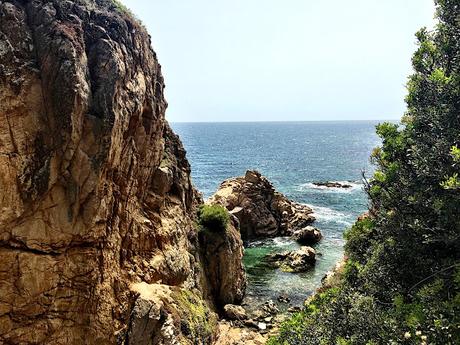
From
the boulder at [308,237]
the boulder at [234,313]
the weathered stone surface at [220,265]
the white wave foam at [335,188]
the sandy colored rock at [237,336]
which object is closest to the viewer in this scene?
the sandy colored rock at [237,336]

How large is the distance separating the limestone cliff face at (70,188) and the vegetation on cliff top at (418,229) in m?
11.1

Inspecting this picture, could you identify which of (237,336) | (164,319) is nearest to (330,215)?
(237,336)

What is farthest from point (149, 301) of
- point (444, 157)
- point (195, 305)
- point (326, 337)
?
point (444, 157)

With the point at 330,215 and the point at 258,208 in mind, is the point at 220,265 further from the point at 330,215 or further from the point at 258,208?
the point at 330,215

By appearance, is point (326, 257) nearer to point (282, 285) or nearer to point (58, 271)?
point (282, 285)

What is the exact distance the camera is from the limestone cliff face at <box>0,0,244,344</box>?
1884 centimetres

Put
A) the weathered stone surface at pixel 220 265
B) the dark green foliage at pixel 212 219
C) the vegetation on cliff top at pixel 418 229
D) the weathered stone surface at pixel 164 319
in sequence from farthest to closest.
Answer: the dark green foliage at pixel 212 219, the weathered stone surface at pixel 220 265, the weathered stone surface at pixel 164 319, the vegetation on cliff top at pixel 418 229

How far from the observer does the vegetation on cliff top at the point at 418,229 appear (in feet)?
35.7

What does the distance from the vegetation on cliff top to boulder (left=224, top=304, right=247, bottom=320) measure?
741 inches

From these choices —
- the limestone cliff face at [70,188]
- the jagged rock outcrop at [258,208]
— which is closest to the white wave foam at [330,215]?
the jagged rock outcrop at [258,208]

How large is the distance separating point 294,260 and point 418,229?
37626 millimetres

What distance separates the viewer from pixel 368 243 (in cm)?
1919

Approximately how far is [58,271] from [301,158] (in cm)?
13366

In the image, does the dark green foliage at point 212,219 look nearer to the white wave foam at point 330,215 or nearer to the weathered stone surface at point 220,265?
the weathered stone surface at point 220,265
